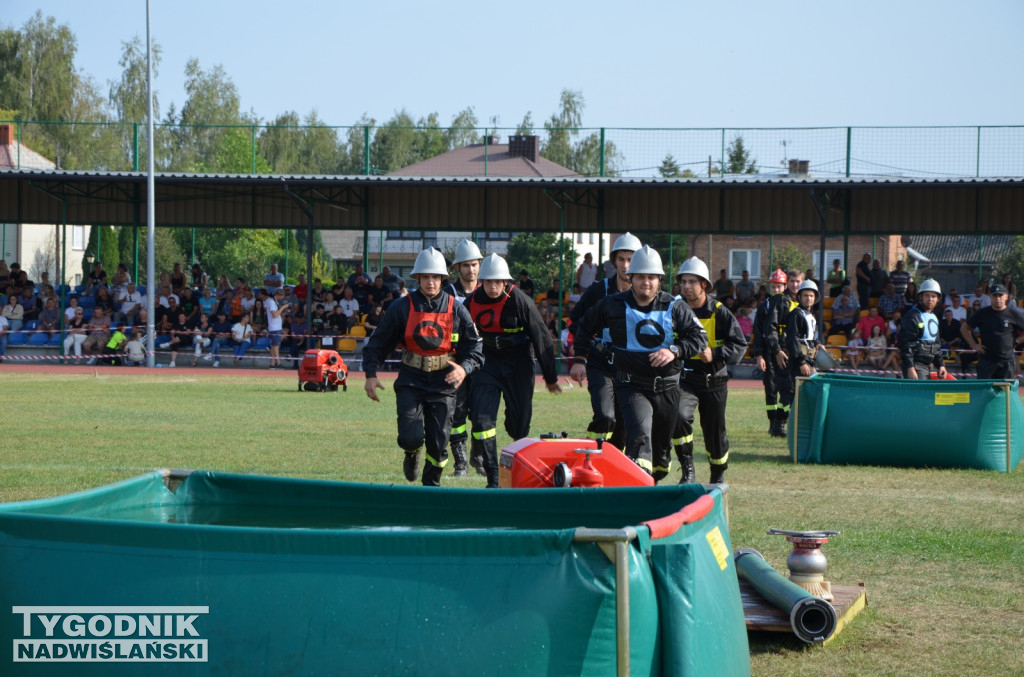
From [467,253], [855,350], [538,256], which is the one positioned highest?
[538,256]

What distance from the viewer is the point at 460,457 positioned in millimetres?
11820

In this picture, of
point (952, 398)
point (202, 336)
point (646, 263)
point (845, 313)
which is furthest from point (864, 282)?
point (646, 263)

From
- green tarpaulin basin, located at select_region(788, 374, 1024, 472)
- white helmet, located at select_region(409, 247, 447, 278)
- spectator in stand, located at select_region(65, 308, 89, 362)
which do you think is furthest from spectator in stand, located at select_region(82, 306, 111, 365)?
white helmet, located at select_region(409, 247, 447, 278)

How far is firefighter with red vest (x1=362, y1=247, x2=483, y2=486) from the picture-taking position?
968 cm

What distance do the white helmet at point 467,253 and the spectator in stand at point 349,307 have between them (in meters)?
19.9

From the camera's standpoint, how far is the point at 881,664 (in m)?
5.65

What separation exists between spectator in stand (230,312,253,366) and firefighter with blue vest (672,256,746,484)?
21988 mm

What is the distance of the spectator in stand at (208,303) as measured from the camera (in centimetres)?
3275

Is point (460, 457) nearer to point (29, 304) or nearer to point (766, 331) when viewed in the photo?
point (766, 331)

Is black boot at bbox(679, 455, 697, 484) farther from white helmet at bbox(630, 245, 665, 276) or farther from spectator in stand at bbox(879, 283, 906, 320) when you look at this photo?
spectator in stand at bbox(879, 283, 906, 320)

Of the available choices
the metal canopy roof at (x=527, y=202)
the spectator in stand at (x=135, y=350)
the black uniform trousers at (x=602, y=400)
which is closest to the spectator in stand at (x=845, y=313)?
the metal canopy roof at (x=527, y=202)

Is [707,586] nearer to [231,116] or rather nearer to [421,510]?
[421,510]

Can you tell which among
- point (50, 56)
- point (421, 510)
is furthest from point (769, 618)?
point (50, 56)

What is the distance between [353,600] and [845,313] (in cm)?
2691
